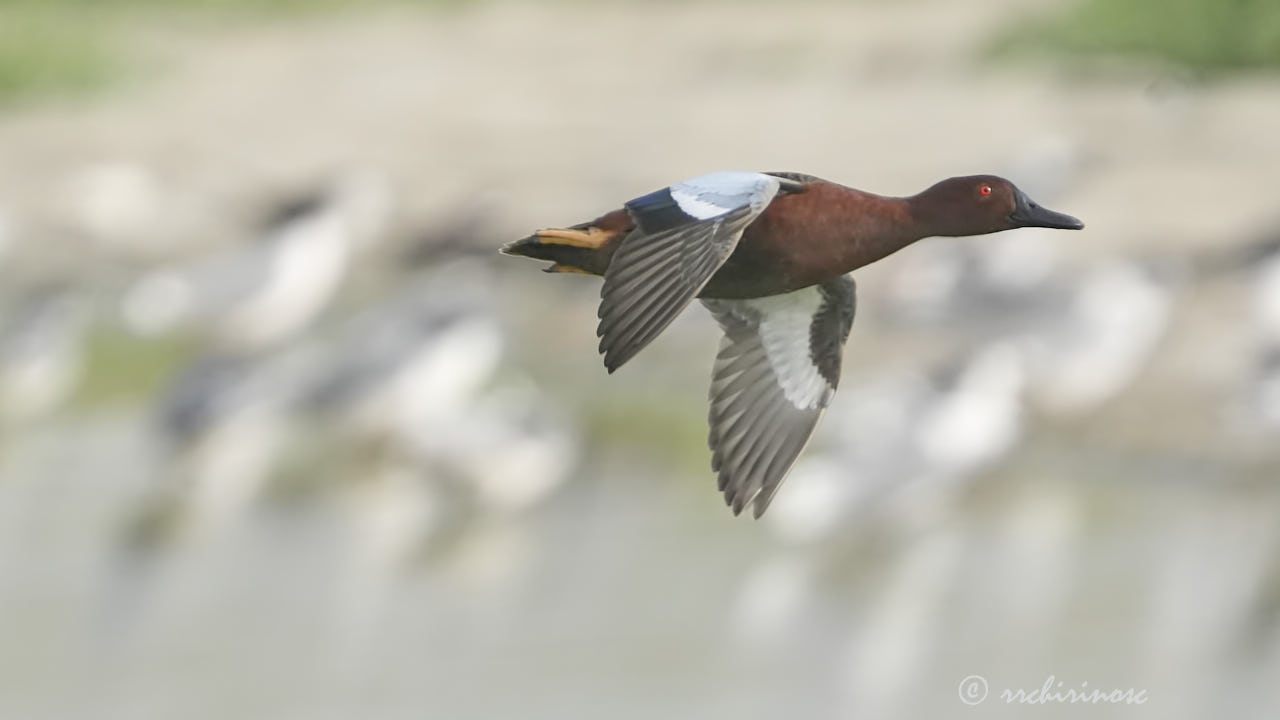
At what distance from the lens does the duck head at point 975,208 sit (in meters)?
4.27

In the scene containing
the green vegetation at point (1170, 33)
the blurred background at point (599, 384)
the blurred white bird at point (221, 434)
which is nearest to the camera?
the blurred background at point (599, 384)

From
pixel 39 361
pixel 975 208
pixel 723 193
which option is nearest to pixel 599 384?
pixel 39 361

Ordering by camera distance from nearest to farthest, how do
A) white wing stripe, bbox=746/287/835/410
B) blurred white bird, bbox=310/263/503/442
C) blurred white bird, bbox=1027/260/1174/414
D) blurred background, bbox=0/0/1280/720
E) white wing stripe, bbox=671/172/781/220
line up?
white wing stripe, bbox=671/172/781/220
white wing stripe, bbox=746/287/835/410
blurred background, bbox=0/0/1280/720
blurred white bird, bbox=1027/260/1174/414
blurred white bird, bbox=310/263/503/442

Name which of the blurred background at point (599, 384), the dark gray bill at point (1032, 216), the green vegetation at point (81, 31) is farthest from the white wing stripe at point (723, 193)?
the green vegetation at point (81, 31)

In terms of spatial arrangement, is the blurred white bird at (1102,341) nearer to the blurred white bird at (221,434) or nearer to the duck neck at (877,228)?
the blurred white bird at (221,434)

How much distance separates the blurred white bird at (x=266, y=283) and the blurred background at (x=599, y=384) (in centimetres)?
3

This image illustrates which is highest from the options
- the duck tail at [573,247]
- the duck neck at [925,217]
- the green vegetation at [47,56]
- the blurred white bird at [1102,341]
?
the duck neck at [925,217]

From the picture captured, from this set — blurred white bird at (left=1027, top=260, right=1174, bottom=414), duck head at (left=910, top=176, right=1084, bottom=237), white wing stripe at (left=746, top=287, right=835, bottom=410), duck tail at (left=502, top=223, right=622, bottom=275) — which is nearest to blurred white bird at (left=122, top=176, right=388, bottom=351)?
blurred white bird at (left=1027, top=260, right=1174, bottom=414)

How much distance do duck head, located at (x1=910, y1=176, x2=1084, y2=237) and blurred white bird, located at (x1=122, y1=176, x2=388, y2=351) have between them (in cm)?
678

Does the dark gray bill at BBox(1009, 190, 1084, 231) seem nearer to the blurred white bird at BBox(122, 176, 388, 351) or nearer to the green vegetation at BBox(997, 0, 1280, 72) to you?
the blurred white bird at BBox(122, 176, 388, 351)

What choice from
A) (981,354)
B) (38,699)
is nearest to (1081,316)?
(981,354)

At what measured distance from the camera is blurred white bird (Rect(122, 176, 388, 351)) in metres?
10.7

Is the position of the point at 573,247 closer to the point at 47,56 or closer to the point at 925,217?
the point at 925,217

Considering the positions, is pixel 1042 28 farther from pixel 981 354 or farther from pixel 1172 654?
pixel 1172 654
